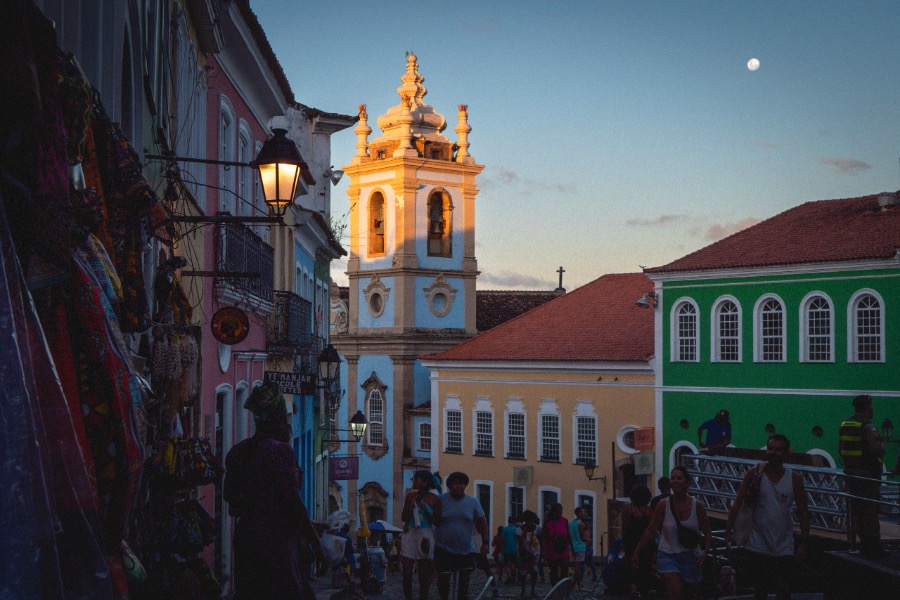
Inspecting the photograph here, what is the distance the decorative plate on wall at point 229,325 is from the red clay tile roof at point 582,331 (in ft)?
93.1

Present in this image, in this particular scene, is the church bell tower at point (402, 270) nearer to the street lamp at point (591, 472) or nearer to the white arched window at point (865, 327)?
the street lamp at point (591, 472)

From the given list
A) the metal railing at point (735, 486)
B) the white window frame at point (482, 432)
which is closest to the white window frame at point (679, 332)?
the white window frame at point (482, 432)

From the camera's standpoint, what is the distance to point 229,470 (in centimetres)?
705

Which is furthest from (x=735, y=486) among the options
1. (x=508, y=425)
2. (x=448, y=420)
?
(x=448, y=420)

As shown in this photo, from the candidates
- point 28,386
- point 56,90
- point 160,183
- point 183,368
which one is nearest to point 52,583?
point 28,386

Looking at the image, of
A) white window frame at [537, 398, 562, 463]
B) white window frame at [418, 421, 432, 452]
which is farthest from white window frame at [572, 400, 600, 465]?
white window frame at [418, 421, 432, 452]

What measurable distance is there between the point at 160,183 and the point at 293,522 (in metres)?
4.25

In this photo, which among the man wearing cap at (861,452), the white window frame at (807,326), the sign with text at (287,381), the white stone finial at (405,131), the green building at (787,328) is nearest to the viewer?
the man wearing cap at (861,452)

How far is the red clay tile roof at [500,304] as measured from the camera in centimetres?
6169

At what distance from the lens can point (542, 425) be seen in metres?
44.4

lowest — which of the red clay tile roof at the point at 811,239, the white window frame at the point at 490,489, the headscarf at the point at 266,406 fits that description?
the white window frame at the point at 490,489

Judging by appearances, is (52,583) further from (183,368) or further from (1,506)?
(183,368)

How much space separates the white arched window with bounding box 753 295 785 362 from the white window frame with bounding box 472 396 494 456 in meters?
13.1

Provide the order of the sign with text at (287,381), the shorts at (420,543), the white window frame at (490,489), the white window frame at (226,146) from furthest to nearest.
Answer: the white window frame at (490,489) → the sign with text at (287,381) → the white window frame at (226,146) → the shorts at (420,543)
